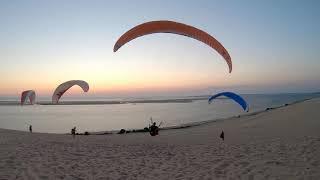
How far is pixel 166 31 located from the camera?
14.0 m

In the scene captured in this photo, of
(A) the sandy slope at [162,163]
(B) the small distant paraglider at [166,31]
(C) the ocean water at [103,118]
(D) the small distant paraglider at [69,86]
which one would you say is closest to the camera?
(A) the sandy slope at [162,163]

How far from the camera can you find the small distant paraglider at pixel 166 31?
13.5 m

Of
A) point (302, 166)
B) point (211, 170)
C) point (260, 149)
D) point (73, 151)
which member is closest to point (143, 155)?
point (73, 151)

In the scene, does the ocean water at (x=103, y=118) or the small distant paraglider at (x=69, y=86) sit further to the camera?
the ocean water at (x=103, y=118)

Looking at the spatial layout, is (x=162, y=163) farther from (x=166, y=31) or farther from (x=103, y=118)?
(x=103, y=118)

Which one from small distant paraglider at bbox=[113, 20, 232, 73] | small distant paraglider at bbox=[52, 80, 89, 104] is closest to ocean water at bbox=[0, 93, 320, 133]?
small distant paraglider at bbox=[52, 80, 89, 104]

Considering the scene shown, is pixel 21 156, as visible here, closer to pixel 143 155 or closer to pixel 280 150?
pixel 143 155

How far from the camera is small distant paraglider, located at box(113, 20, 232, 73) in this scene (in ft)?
44.2

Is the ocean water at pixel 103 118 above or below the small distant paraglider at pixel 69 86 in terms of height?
below

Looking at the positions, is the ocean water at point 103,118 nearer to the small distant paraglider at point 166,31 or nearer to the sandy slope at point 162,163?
the small distant paraglider at point 166,31

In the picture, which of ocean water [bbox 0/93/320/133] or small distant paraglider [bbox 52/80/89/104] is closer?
small distant paraglider [bbox 52/80/89/104]

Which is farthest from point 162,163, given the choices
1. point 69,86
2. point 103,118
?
point 103,118

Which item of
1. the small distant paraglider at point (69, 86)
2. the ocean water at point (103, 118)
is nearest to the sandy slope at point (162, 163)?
the small distant paraglider at point (69, 86)

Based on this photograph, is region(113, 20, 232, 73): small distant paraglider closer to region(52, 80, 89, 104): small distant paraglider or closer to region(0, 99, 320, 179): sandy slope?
region(0, 99, 320, 179): sandy slope
